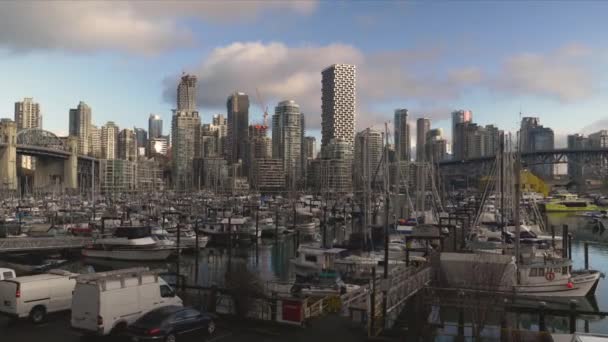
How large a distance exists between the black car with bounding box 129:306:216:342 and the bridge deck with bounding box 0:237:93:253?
34.8 m

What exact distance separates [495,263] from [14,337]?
2078 centimetres

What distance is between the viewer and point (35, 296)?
2011cm

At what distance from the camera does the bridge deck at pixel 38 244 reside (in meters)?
45.5

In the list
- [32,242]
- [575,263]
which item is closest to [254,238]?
[32,242]

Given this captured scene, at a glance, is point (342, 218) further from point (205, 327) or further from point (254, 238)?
point (205, 327)

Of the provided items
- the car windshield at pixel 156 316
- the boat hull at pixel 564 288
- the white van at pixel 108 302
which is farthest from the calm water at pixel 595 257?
the white van at pixel 108 302

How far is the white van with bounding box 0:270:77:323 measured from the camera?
771 inches

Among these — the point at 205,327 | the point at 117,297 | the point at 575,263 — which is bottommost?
the point at 575,263

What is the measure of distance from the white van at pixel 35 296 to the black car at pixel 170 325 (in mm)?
6035

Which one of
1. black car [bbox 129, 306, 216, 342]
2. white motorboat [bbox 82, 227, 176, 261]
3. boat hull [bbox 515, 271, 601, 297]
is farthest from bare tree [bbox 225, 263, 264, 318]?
white motorboat [bbox 82, 227, 176, 261]

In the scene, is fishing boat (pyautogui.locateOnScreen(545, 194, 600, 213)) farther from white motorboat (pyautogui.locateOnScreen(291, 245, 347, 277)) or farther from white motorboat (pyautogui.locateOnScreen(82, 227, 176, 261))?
white motorboat (pyautogui.locateOnScreen(82, 227, 176, 261))

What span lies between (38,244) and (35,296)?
31462 mm

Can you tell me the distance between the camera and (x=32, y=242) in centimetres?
4794

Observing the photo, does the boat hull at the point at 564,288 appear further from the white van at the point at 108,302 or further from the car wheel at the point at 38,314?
the car wheel at the point at 38,314
